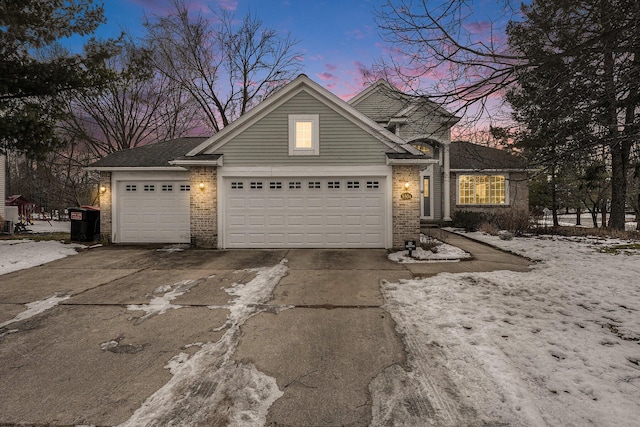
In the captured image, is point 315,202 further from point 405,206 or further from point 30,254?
point 30,254

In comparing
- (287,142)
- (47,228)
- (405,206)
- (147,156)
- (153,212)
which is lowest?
(47,228)

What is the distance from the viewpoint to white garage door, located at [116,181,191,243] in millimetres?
11523

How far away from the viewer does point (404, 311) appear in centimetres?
446

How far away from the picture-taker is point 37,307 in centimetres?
476

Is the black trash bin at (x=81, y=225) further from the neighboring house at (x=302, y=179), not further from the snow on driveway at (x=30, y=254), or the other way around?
the neighboring house at (x=302, y=179)

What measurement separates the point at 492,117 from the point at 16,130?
12428mm

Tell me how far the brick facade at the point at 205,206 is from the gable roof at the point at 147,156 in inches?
76.4

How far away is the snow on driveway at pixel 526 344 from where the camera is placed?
7.70 ft

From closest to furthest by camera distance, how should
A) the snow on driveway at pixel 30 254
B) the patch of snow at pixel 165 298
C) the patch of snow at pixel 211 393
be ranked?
the patch of snow at pixel 211 393 < the patch of snow at pixel 165 298 < the snow on driveway at pixel 30 254

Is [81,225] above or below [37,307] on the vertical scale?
above

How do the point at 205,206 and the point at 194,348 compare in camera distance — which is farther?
the point at 205,206

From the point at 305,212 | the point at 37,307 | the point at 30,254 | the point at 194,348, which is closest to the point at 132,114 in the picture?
the point at 30,254

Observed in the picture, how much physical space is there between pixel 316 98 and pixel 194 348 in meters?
8.84

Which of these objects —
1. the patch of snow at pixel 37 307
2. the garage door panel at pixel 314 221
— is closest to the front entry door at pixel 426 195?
the garage door panel at pixel 314 221
